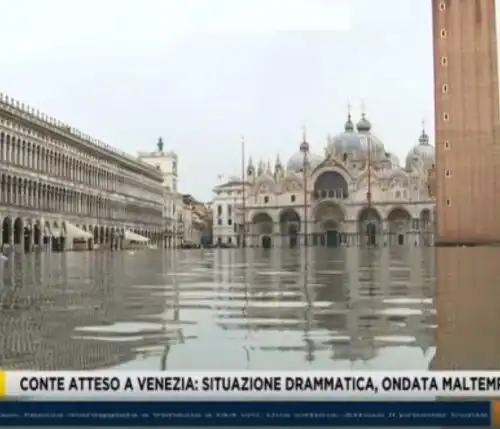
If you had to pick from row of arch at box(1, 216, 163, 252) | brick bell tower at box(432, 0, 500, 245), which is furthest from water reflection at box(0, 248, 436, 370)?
row of arch at box(1, 216, 163, 252)

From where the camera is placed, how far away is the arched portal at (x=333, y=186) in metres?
44.7

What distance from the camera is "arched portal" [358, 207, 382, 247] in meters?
33.9

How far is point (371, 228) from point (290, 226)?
1329 centimetres

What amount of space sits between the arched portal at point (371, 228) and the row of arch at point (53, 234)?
13.4 m

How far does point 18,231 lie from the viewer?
19359 mm

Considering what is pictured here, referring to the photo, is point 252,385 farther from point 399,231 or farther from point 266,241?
point 266,241

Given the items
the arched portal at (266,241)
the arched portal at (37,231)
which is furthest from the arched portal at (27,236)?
the arched portal at (266,241)

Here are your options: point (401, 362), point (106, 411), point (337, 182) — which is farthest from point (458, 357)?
point (337, 182)

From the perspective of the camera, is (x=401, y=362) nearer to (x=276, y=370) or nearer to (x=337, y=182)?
(x=276, y=370)

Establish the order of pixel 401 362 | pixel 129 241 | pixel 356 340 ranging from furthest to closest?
pixel 129 241, pixel 356 340, pixel 401 362

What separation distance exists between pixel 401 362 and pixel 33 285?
19.4 feet

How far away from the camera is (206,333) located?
13.7ft

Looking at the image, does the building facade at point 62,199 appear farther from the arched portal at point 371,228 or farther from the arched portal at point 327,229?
the arched portal at point 327,229

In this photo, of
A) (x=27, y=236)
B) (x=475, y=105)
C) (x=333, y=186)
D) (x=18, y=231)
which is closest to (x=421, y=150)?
(x=475, y=105)
